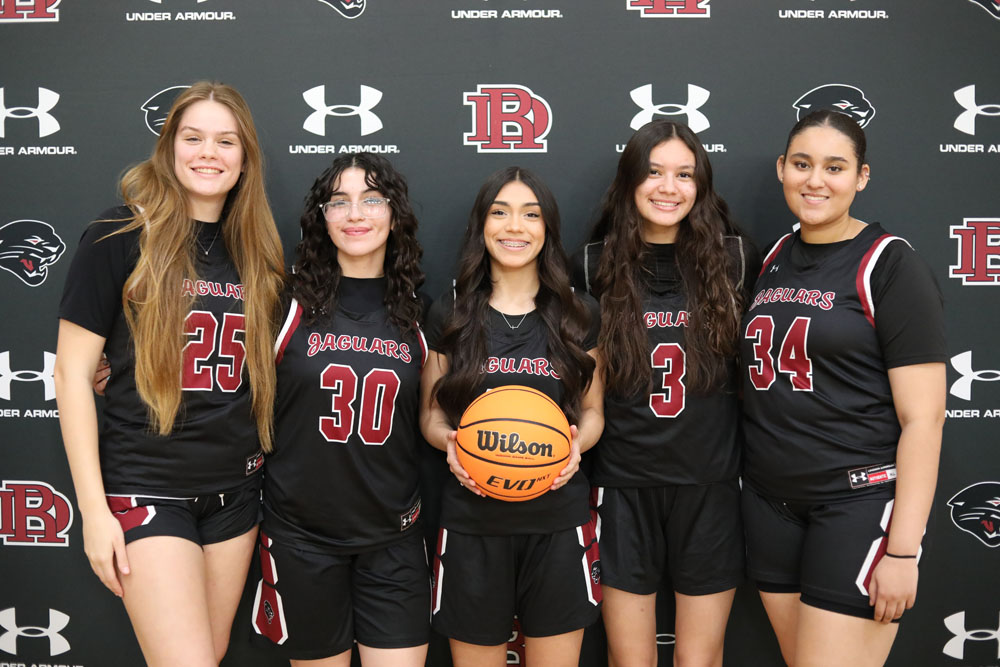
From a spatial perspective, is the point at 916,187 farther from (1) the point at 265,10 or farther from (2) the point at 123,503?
(2) the point at 123,503

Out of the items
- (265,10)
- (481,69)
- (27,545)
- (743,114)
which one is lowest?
(27,545)

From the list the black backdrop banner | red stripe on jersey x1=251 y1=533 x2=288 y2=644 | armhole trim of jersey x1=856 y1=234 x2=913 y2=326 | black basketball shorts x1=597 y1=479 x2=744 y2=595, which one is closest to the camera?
armhole trim of jersey x1=856 y1=234 x2=913 y2=326

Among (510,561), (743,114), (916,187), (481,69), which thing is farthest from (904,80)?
(510,561)

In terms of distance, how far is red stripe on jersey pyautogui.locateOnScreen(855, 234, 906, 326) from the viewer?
185cm

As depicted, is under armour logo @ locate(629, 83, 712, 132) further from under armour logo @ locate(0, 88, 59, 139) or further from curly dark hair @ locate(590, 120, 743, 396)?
under armour logo @ locate(0, 88, 59, 139)

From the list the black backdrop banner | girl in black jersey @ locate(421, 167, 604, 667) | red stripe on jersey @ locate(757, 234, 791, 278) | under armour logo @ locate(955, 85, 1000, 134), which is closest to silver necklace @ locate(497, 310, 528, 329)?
girl in black jersey @ locate(421, 167, 604, 667)

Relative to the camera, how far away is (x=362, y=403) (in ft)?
6.35

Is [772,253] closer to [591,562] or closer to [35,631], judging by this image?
[591,562]

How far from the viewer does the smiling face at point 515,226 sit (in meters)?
2.00

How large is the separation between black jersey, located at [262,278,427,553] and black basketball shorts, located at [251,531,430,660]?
0.20 ft

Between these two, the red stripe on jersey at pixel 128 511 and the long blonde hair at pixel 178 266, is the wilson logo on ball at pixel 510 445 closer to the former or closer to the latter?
the long blonde hair at pixel 178 266

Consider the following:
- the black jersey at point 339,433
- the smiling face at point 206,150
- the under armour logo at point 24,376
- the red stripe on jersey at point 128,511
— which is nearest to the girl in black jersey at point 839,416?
the black jersey at point 339,433

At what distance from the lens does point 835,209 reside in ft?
6.31

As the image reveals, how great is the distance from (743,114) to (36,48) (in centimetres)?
266
